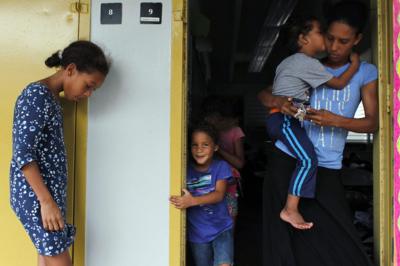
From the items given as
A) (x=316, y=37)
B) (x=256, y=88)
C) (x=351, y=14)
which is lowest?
(x=316, y=37)

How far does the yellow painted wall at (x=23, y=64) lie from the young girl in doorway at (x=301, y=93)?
1.12 m

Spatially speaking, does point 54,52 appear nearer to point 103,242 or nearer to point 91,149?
point 91,149

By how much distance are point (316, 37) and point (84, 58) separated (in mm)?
1163

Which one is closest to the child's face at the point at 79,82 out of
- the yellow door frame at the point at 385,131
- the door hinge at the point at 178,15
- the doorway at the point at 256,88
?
the door hinge at the point at 178,15

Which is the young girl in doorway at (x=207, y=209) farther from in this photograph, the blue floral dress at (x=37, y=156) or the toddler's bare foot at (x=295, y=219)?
the blue floral dress at (x=37, y=156)

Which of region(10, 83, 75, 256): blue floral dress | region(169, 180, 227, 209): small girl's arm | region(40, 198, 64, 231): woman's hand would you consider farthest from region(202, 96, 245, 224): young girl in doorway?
region(40, 198, 64, 231): woman's hand

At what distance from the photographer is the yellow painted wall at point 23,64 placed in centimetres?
226

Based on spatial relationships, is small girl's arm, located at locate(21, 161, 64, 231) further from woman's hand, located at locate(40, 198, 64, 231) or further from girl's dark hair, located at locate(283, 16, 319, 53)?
girl's dark hair, located at locate(283, 16, 319, 53)

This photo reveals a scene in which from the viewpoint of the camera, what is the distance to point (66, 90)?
6.66 feet

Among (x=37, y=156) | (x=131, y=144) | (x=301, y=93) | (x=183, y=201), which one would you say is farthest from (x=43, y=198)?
(x=301, y=93)

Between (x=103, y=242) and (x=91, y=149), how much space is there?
506mm

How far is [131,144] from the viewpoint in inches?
88.1

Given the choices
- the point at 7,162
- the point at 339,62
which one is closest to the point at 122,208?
the point at 7,162

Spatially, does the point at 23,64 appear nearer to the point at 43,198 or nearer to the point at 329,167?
the point at 43,198
